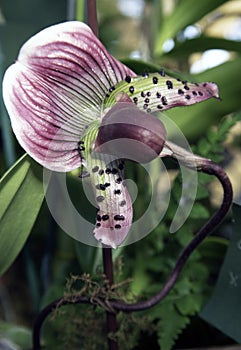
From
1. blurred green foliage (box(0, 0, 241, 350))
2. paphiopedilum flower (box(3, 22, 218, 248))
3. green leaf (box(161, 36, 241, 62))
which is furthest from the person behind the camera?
green leaf (box(161, 36, 241, 62))

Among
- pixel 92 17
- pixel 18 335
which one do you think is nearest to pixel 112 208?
pixel 92 17

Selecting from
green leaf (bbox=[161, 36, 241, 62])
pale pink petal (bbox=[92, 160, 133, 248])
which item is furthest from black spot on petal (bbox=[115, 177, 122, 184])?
green leaf (bbox=[161, 36, 241, 62])

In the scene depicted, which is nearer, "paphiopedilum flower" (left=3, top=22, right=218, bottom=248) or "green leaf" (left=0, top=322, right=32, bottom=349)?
Answer: "paphiopedilum flower" (left=3, top=22, right=218, bottom=248)

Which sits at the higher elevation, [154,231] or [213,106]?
[213,106]

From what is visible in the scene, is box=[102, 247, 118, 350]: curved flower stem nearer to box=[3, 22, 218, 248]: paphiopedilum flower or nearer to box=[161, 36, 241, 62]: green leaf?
box=[3, 22, 218, 248]: paphiopedilum flower

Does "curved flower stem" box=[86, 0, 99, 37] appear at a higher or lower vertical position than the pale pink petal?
higher

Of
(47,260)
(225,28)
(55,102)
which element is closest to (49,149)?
(55,102)

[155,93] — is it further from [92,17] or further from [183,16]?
[183,16]
